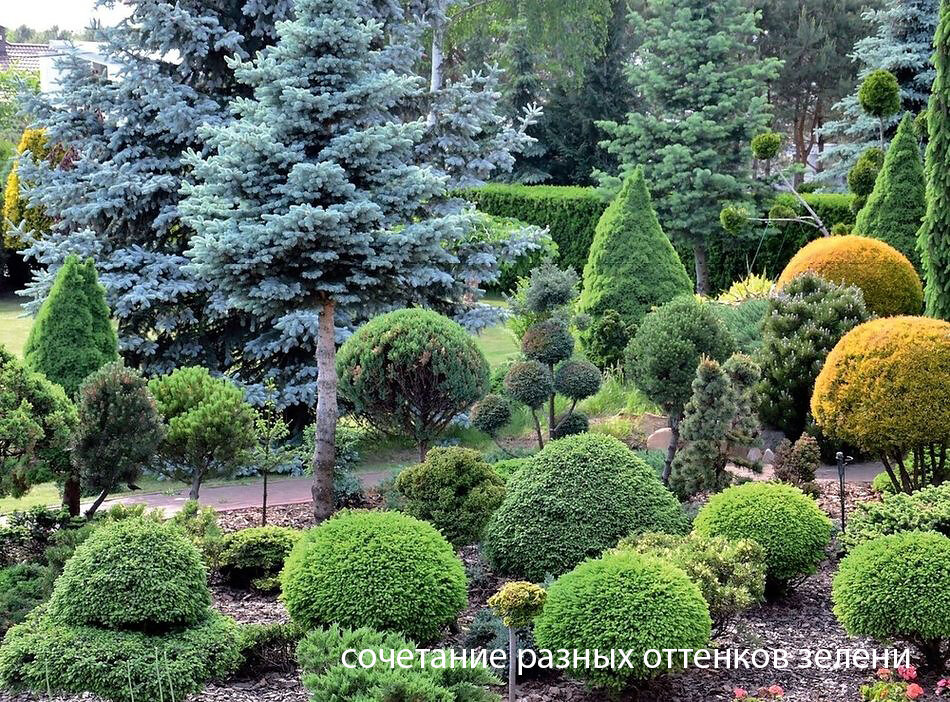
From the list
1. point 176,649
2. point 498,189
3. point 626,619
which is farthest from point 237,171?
point 498,189

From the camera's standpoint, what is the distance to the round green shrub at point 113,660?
5.26 metres

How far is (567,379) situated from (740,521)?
2.74m

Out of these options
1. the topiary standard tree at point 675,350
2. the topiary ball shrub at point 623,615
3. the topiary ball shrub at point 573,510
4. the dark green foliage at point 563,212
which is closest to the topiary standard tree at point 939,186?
the topiary standard tree at point 675,350

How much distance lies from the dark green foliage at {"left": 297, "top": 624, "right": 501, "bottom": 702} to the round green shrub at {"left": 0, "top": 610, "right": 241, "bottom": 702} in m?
0.50

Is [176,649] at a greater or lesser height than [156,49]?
lesser

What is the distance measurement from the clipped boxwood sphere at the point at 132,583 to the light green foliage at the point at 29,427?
67.7 inches

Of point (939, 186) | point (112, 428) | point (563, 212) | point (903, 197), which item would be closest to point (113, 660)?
point (112, 428)

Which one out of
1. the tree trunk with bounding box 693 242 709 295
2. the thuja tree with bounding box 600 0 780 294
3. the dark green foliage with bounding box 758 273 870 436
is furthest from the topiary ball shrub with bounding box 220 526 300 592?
the tree trunk with bounding box 693 242 709 295

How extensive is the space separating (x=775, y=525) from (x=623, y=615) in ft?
6.07

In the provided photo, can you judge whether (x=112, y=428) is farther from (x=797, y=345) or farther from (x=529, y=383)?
(x=797, y=345)

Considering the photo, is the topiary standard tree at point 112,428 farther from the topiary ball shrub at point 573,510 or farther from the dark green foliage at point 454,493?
the topiary ball shrub at point 573,510

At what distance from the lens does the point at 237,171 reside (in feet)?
27.8

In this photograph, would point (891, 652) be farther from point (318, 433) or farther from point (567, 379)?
point (318, 433)

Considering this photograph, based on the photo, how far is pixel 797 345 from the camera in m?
10.6
